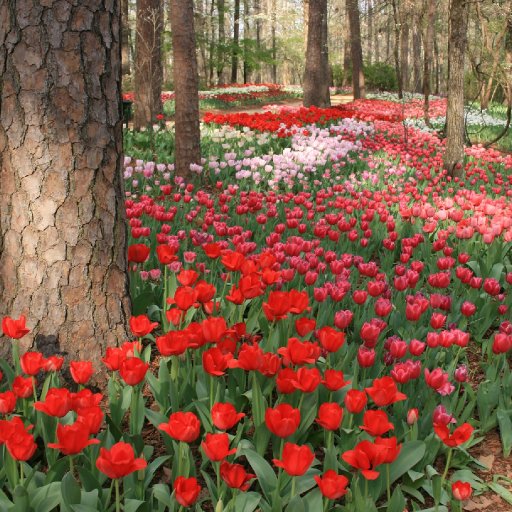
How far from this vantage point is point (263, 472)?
6.24ft

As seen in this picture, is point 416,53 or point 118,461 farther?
point 416,53

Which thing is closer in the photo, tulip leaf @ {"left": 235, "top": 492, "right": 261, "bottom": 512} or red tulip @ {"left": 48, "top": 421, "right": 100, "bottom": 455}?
red tulip @ {"left": 48, "top": 421, "right": 100, "bottom": 455}

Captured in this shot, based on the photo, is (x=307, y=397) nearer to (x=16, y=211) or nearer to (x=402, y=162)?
(x=16, y=211)

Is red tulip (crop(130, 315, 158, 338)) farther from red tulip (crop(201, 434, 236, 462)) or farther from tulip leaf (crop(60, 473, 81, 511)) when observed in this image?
red tulip (crop(201, 434, 236, 462))

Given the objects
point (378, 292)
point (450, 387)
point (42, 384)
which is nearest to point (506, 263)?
point (378, 292)

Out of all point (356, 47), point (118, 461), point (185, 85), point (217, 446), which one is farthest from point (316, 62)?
point (118, 461)

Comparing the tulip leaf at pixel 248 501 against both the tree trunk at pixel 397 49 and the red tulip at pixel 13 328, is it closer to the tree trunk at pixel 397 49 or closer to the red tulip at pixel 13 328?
the red tulip at pixel 13 328

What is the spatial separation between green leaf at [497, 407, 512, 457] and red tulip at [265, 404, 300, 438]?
3.75 feet

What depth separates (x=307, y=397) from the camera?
7.34 ft

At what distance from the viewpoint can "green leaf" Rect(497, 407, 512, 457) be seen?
234 cm

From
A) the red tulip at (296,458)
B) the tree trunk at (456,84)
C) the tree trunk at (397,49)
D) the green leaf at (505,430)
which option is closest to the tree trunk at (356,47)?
the tree trunk at (397,49)

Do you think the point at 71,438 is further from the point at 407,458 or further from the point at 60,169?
the point at 60,169

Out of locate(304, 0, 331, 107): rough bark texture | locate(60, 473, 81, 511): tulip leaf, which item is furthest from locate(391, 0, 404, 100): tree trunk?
locate(60, 473, 81, 511): tulip leaf

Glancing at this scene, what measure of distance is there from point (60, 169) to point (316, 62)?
493 inches
